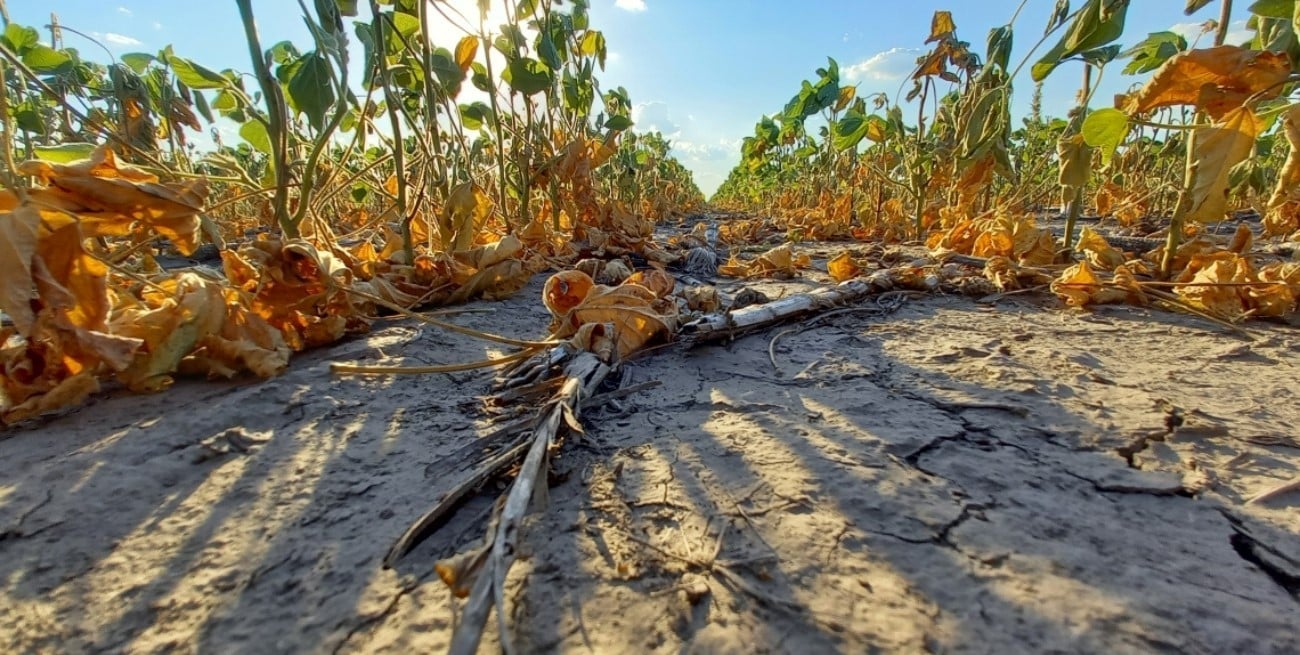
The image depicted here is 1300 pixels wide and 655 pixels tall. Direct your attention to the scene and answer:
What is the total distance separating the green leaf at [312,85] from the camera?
57.8 inches

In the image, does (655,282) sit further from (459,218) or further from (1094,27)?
(1094,27)

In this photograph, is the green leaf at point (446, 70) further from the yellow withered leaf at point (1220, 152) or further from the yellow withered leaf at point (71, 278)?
the yellow withered leaf at point (1220, 152)

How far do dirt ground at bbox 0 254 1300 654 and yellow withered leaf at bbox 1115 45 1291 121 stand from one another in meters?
0.73

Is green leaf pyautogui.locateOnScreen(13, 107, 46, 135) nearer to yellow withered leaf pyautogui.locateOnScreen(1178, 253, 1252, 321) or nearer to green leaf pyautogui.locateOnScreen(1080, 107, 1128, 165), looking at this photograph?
green leaf pyautogui.locateOnScreen(1080, 107, 1128, 165)

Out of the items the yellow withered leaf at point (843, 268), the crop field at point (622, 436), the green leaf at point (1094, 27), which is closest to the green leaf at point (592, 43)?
the crop field at point (622, 436)

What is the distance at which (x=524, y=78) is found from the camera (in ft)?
10.2

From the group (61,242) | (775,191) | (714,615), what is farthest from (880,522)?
(775,191)

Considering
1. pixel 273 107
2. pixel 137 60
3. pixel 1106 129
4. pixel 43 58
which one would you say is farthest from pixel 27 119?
pixel 1106 129

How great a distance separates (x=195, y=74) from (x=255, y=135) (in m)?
0.29

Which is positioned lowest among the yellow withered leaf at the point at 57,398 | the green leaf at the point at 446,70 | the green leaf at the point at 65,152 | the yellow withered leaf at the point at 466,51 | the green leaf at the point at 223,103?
the yellow withered leaf at the point at 57,398

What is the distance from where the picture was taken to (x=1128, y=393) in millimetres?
1227

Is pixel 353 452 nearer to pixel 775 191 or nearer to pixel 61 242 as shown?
pixel 61 242

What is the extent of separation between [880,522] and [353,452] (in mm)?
931

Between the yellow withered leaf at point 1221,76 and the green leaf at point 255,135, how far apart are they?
2770mm
